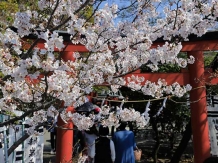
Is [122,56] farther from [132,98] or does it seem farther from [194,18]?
[132,98]

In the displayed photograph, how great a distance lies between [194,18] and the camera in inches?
145

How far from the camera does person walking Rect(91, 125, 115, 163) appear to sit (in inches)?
226

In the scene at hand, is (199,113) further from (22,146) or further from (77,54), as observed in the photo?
(77,54)

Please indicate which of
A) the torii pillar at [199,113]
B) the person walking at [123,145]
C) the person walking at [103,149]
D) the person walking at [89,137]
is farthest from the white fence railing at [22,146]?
the torii pillar at [199,113]

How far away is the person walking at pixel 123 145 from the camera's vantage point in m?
5.68

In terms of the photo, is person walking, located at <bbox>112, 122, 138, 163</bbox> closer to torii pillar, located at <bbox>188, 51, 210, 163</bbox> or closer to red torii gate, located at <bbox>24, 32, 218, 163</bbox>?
red torii gate, located at <bbox>24, 32, 218, 163</bbox>

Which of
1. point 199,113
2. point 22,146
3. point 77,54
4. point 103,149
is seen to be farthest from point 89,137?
point 77,54

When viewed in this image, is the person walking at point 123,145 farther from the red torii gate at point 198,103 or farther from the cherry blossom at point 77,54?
the cherry blossom at point 77,54

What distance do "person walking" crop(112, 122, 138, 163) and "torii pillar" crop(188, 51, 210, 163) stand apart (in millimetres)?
1652

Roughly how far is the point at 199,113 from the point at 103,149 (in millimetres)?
2154

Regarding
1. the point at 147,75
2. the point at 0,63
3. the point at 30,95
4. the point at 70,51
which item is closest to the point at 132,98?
the point at 147,75

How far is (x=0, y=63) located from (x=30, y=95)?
865mm

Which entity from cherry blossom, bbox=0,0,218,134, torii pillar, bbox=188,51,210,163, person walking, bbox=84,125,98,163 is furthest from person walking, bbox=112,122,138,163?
torii pillar, bbox=188,51,210,163

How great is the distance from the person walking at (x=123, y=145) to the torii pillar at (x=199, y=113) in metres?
1.65
